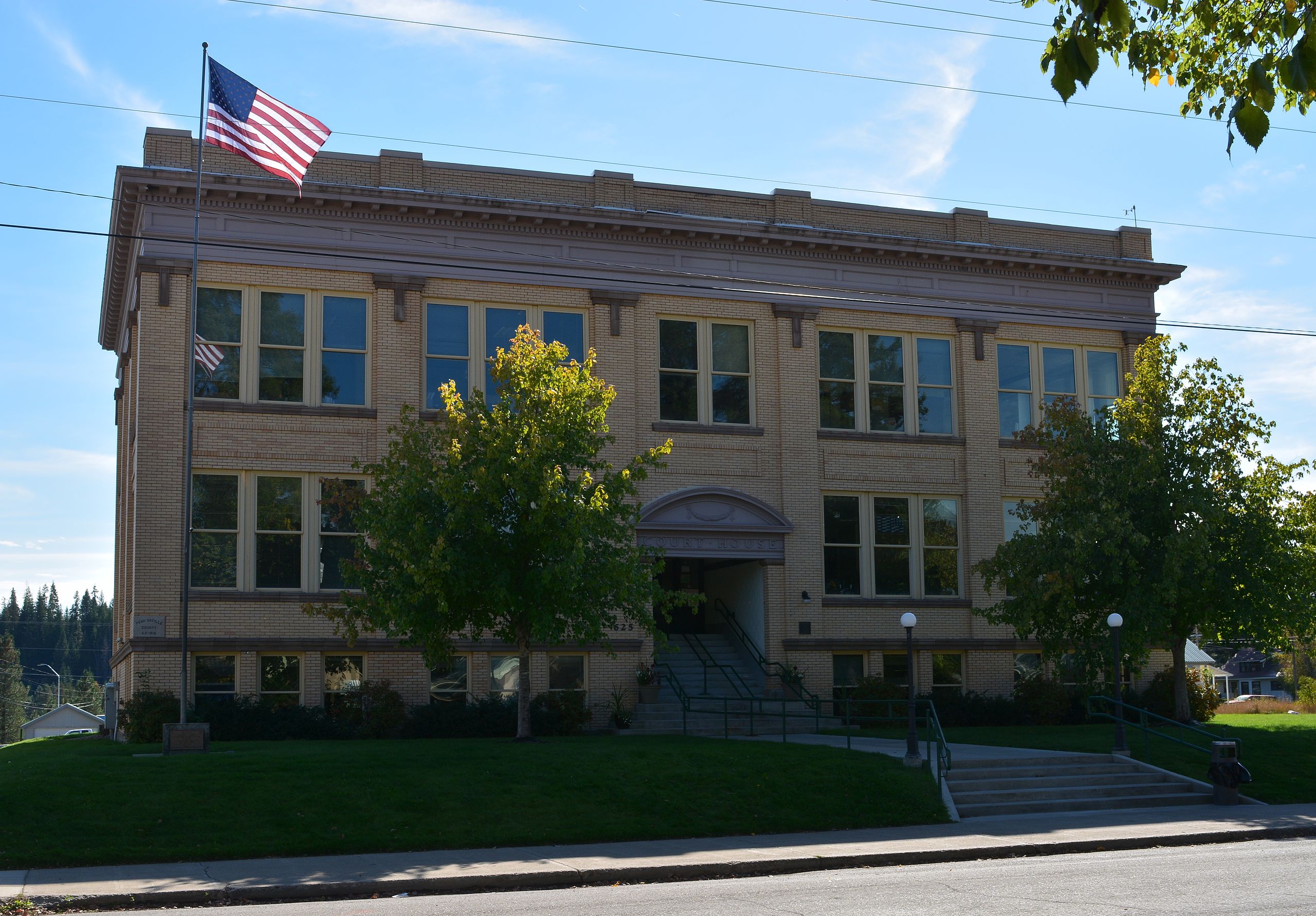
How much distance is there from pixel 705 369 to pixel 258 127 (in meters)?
12.8

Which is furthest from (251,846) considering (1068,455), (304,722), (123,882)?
(1068,455)

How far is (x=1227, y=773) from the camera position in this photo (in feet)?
65.3

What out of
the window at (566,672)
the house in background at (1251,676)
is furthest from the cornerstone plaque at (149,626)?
the house in background at (1251,676)

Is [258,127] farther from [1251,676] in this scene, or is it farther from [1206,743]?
[1251,676]

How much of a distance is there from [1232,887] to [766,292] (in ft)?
71.0

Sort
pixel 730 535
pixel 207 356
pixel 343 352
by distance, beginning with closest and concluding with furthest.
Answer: pixel 207 356
pixel 343 352
pixel 730 535

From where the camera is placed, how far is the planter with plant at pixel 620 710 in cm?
2819

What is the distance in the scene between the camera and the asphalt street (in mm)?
11156

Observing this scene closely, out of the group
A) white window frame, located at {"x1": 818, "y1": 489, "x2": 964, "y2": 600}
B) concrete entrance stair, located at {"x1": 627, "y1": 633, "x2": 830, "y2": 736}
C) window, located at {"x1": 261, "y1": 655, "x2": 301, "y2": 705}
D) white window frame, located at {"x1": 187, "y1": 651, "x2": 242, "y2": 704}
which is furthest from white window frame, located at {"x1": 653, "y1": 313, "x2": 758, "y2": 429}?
white window frame, located at {"x1": 187, "y1": 651, "x2": 242, "y2": 704}

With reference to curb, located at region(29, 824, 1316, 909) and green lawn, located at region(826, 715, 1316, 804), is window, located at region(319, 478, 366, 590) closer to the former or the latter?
green lawn, located at region(826, 715, 1316, 804)

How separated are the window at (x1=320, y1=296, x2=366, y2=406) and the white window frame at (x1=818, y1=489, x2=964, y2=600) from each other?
11596 mm

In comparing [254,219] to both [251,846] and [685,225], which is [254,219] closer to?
[685,225]

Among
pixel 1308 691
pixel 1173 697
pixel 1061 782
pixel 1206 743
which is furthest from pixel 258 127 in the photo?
pixel 1308 691

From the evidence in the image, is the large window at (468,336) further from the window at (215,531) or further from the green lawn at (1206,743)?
the green lawn at (1206,743)
